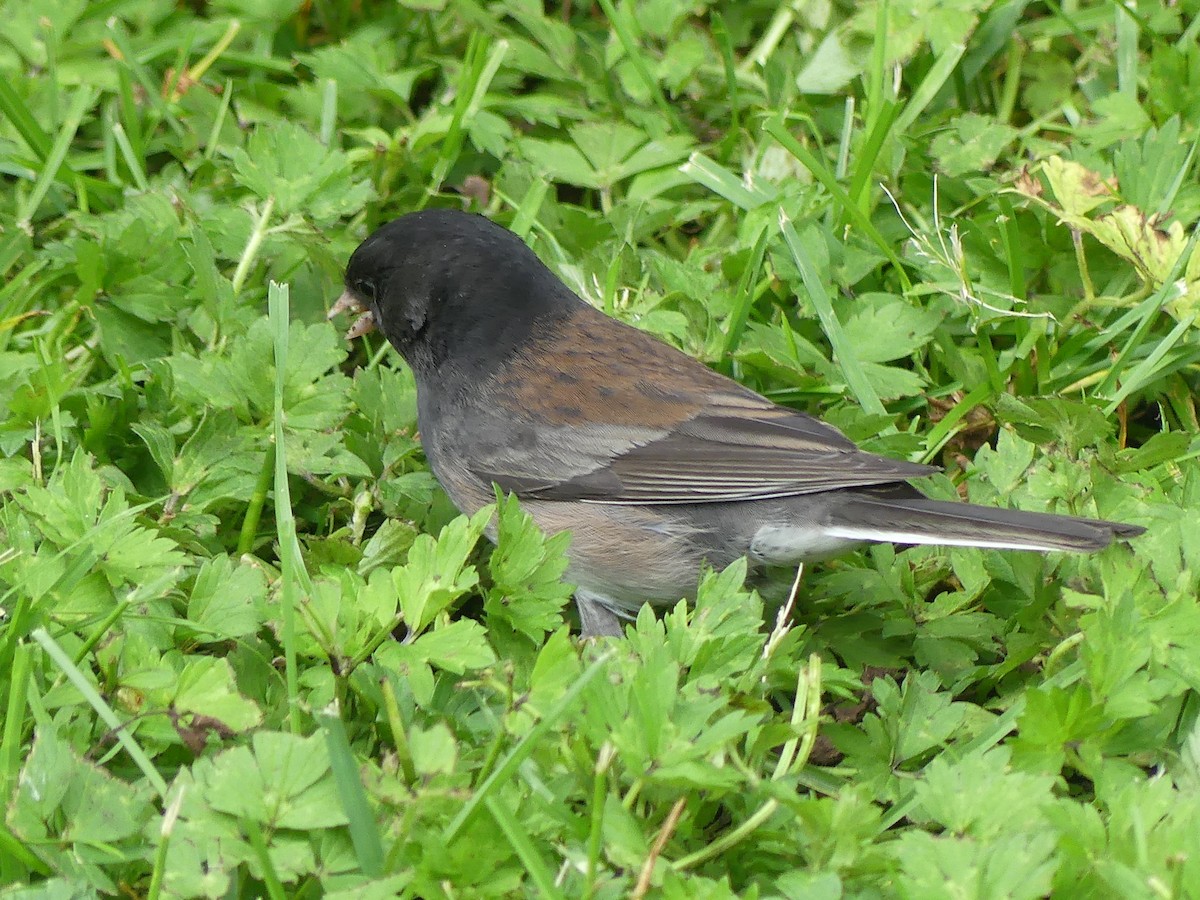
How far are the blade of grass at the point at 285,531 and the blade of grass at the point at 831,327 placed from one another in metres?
1.33

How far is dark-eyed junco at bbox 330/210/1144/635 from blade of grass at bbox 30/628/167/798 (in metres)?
1.10

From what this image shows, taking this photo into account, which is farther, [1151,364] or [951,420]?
[951,420]

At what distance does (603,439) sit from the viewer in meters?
3.20

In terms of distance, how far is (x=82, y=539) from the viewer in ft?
8.78

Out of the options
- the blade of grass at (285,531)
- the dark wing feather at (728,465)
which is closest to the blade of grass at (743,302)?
the dark wing feather at (728,465)

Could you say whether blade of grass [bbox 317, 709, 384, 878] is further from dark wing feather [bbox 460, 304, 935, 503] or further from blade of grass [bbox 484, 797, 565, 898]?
dark wing feather [bbox 460, 304, 935, 503]

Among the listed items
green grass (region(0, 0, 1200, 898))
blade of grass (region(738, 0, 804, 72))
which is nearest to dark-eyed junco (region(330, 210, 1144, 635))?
green grass (region(0, 0, 1200, 898))

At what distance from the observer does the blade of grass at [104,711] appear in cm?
226

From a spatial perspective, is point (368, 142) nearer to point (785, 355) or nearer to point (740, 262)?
point (740, 262)

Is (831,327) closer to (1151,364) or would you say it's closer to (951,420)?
(951,420)

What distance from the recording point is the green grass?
2154 mm

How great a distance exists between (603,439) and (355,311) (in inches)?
34.2

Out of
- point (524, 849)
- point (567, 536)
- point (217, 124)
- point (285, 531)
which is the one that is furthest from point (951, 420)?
point (217, 124)

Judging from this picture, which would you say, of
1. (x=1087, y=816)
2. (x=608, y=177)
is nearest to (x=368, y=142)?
(x=608, y=177)
